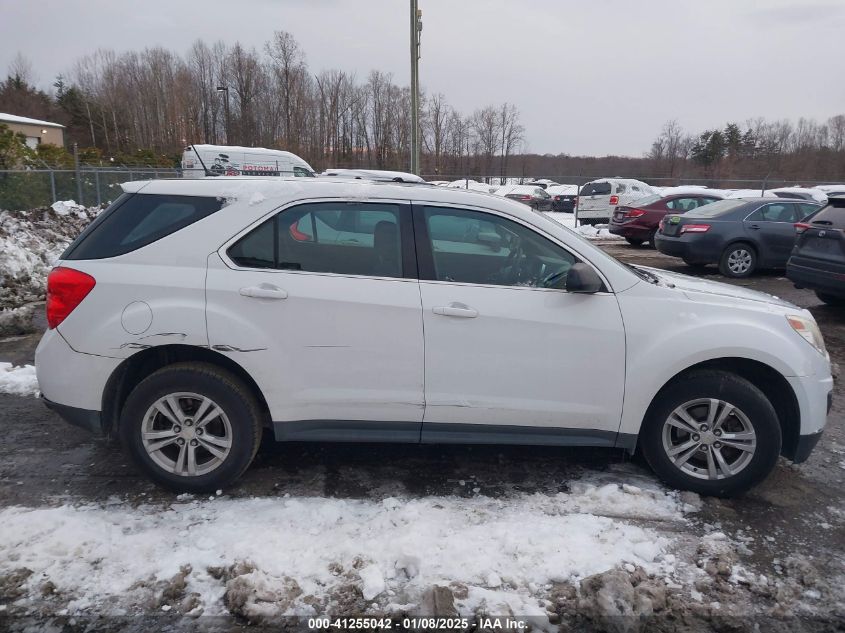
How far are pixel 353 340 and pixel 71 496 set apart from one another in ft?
6.34

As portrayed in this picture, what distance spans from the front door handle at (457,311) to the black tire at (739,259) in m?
10.3

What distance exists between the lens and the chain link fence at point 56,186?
14633mm

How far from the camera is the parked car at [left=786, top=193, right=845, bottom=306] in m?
8.01

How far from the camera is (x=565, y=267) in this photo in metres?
3.64

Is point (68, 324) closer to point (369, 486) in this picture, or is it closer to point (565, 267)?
point (369, 486)

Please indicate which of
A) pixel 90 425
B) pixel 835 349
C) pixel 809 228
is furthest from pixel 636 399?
pixel 809 228

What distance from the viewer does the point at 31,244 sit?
35.3ft

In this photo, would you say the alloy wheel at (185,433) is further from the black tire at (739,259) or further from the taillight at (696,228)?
the black tire at (739,259)

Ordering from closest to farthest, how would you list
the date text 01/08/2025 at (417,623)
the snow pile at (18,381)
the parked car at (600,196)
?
the date text 01/08/2025 at (417,623), the snow pile at (18,381), the parked car at (600,196)

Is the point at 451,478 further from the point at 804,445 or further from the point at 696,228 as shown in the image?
the point at 696,228

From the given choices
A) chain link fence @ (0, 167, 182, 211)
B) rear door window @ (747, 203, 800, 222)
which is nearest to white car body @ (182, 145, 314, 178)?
chain link fence @ (0, 167, 182, 211)

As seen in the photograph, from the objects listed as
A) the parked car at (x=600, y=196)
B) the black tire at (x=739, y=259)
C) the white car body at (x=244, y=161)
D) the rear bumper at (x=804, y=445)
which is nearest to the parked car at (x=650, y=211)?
the black tire at (x=739, y=259)

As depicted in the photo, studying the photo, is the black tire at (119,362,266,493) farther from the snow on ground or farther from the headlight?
the headlight

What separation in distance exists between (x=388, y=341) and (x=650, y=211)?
15176mm
